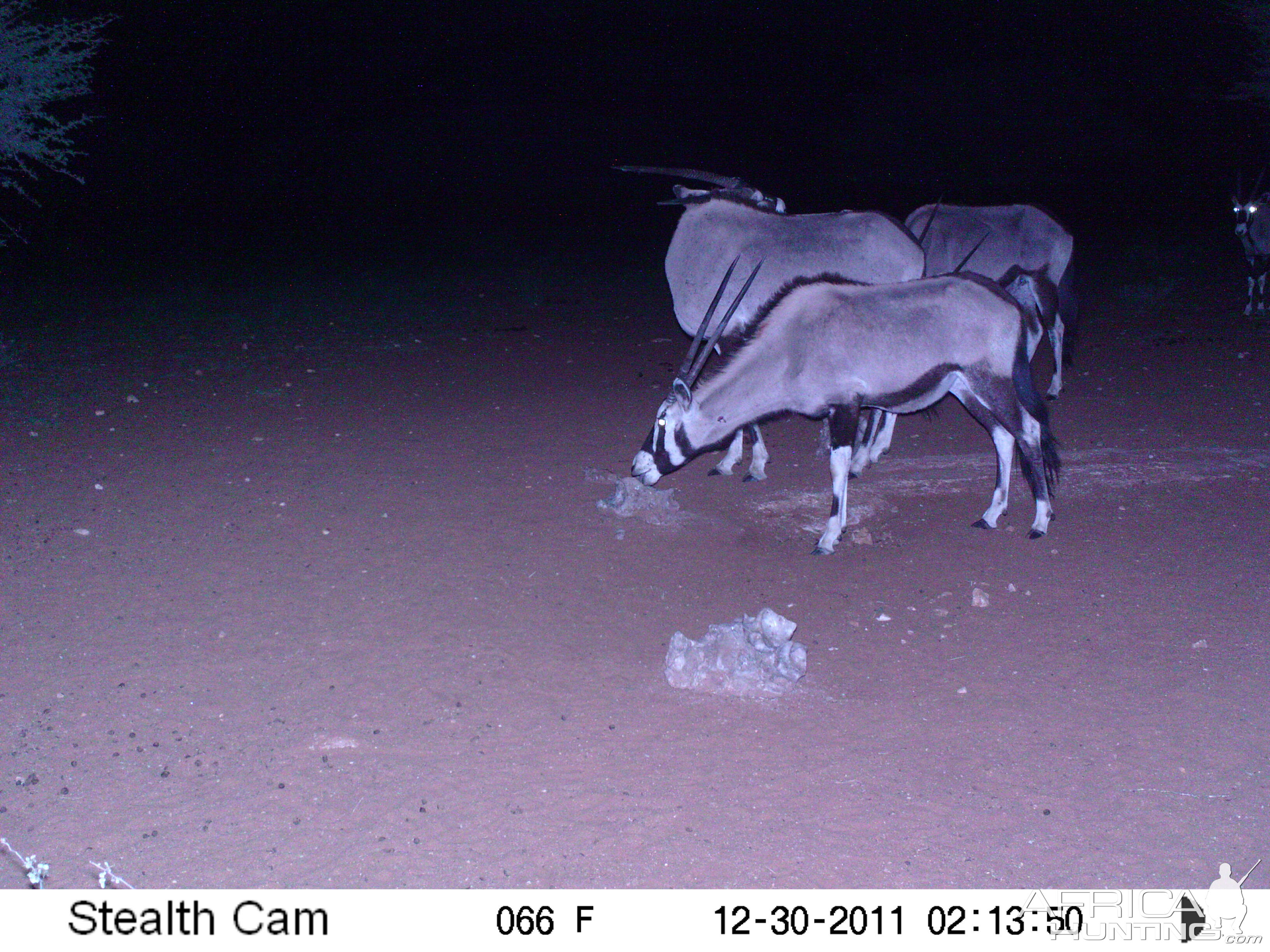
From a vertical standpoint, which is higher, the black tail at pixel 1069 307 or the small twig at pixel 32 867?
the black tail at pixel 1069 307

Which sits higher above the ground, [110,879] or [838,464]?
[838,464]

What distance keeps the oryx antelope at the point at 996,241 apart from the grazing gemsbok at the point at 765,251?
1884mm

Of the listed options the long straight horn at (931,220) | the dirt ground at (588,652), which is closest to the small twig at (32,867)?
the dirt ground at (588,652)

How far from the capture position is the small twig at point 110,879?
3818mm

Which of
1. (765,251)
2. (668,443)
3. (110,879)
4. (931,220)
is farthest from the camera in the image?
(931,220)

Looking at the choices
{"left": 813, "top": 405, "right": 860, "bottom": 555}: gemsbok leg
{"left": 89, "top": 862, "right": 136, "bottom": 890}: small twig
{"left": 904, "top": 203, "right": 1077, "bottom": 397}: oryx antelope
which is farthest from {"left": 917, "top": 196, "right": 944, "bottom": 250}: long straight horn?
{"left": 89, "top": 862, "right": 136, "bottom": 890}: small twig

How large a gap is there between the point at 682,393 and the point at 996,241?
4.97 m

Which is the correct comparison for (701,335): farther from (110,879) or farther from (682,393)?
(110,879)

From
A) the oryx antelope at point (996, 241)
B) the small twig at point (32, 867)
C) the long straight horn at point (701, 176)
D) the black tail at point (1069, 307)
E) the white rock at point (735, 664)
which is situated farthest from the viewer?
the black tail at point (1069, 307)

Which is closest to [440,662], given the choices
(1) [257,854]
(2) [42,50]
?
(1) [257,854]

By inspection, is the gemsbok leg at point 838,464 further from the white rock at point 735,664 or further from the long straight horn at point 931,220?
the long straight horn at point 931,220

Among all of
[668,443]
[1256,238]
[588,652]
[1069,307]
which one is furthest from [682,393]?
[1256,238]

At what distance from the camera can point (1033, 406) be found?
7.32 meters

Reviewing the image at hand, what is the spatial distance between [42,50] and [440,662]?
38.1 feet
